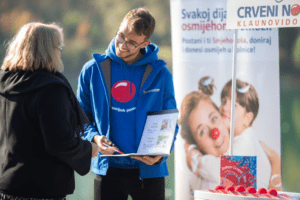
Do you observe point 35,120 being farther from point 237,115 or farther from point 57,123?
point 237,115

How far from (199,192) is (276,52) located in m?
1.89

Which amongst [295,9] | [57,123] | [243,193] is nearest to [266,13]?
[295,9]

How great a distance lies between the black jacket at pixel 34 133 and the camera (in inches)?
56.9

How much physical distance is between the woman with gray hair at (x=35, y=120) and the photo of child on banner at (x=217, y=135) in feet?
6.64

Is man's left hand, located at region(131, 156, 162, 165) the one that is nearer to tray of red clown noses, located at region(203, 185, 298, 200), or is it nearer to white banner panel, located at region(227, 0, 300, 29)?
tray of red clown noses, located at region(203, 185, 298, 200)

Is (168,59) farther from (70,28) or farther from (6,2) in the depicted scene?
(6,2)

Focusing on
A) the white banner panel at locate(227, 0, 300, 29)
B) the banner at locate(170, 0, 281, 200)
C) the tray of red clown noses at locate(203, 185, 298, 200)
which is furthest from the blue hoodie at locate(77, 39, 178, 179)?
the banner at locate(170, 0, 281, 200)

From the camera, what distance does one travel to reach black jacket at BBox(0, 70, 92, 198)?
4.74 ft

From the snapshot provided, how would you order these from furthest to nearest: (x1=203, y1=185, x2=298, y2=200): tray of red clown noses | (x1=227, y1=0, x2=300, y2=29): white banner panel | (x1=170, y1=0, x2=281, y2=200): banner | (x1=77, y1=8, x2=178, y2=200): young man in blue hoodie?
(x1=170, y1=0, x2=281, y2=200): banner → (x1=227, y1=0, x2=300, y2=29): white banner panel → (x1=77, y1=8, x2=178, y2=200): young man in blue hoodie → (x1=203, y1=185, x2=298, y2=200): tray of red clown noses

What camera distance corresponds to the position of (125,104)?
6.79 feet

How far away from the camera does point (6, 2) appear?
416cm

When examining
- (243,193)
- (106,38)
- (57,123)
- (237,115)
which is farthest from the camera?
(106,38)

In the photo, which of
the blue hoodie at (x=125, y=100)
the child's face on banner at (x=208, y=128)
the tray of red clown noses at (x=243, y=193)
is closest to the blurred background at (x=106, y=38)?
the child's face on banner at (x=208, y=128)

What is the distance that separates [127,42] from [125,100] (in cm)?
33
